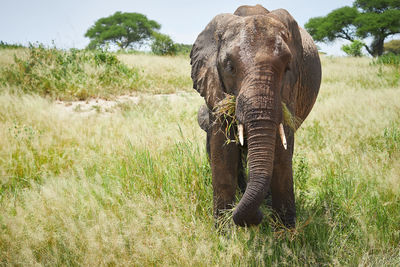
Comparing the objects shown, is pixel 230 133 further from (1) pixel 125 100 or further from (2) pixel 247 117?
(1) pixel 125 100

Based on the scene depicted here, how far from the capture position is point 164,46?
846 inches

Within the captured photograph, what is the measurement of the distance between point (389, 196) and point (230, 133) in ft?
6.47

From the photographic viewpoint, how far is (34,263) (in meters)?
2.84

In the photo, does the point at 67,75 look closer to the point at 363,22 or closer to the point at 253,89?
the point at 253,89

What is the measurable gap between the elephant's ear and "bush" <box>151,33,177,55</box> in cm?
1882

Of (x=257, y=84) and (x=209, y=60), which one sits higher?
(x=209, y=60)

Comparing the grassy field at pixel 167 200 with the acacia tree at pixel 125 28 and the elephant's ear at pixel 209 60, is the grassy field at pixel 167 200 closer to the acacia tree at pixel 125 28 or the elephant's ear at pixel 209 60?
the elephant's ear at pixel 209 60

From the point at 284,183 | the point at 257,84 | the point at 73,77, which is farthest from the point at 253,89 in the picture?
the point at 73,77

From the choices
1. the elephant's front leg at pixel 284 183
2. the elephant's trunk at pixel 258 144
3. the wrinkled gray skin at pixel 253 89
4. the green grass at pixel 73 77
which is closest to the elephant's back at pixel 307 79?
the wrinkled gray skin at pixel 253 89

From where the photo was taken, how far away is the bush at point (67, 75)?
29.8 ft

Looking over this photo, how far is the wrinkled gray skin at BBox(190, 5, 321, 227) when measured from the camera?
2.27 m

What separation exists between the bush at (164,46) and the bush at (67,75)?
10.1 m

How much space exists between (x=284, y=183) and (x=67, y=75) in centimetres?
870

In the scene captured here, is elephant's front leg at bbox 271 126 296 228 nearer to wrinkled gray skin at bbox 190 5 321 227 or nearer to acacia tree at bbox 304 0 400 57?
wrinkled gray skin at bbox 190 5 321 227
